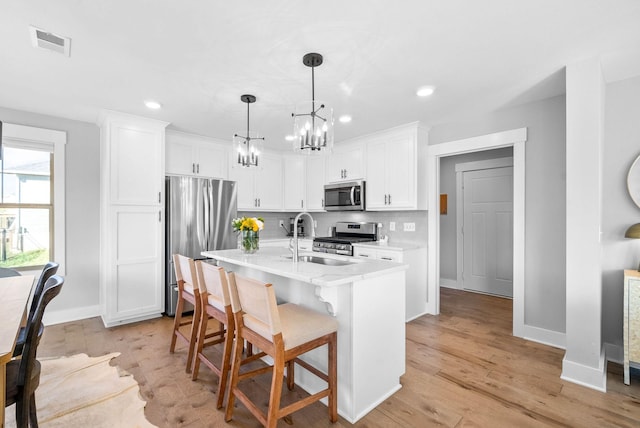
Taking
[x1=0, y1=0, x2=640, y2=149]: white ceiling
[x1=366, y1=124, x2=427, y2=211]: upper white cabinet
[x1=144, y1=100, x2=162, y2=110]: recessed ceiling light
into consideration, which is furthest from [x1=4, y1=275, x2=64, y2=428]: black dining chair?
[x1=366, y1=124, x2=427, y2=211]: upper white cabinet

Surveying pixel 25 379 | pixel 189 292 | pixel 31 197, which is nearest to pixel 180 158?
pixel 31 197

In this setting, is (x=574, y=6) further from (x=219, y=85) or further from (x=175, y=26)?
(x=219, y=85)

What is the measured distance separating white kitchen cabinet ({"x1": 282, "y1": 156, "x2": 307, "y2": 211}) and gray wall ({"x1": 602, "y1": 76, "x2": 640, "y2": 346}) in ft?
12.7

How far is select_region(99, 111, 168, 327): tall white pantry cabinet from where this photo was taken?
3.43m

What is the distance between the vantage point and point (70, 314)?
3637 mm

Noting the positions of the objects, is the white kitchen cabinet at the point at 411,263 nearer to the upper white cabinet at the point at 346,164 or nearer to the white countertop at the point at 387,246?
the white countertop at the point at 387,246

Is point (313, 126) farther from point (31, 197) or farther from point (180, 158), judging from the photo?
point (31, 197)

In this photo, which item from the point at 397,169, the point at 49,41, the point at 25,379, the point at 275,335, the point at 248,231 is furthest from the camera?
the point at 397,169

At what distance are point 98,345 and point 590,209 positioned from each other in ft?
14.4

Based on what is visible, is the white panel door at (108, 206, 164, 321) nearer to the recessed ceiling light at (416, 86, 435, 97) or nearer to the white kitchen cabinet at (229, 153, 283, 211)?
the white kitchen cabinet at (229, 153, 283, 211)

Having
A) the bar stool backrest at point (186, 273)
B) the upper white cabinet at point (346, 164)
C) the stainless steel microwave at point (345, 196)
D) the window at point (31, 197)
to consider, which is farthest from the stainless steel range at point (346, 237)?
the window at point (31, 197)

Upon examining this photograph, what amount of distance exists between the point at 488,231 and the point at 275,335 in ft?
14.8

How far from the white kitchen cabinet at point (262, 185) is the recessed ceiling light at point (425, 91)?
102 inches

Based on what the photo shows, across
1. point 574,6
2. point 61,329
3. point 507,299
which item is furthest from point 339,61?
point 507,299
